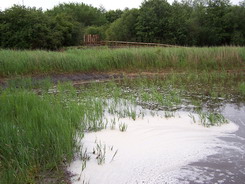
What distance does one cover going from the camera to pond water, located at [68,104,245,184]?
3643 mm

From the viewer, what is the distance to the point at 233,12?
96.3ft

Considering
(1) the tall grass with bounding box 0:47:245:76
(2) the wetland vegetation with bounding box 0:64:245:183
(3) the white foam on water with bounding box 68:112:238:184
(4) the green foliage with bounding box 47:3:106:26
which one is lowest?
(3) the white foam on water with bounding box 68:112:238:184

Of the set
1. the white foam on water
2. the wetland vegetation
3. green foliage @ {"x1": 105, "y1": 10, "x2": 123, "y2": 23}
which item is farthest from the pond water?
green foliage @ {"x1": 105, "y1": 10, "x2": 123, "y2": 23}

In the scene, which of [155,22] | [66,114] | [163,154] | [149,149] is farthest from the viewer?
[155,22]

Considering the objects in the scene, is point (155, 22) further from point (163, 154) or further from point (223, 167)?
point (223, 167)

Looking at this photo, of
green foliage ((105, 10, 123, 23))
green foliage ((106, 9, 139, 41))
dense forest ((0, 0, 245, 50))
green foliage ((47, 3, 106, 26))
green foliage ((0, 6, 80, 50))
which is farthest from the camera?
green foliage ((105, 10, 123, 23))

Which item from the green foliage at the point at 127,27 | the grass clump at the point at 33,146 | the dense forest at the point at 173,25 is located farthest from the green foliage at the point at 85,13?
the grass clump at the point at 33,146

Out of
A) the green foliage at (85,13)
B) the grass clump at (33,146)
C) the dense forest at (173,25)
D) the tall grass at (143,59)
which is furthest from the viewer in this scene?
the green foliage at (85,13)

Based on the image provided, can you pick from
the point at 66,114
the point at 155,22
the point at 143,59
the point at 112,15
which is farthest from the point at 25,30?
the point at 112,15

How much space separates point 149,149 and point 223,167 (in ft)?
3.36

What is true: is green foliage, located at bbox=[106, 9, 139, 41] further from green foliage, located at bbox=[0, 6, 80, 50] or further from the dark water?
the dark water

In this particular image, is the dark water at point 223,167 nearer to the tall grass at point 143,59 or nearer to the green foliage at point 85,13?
the tall grass at point 143,59

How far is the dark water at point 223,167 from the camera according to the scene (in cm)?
359

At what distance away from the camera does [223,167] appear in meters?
3.91
